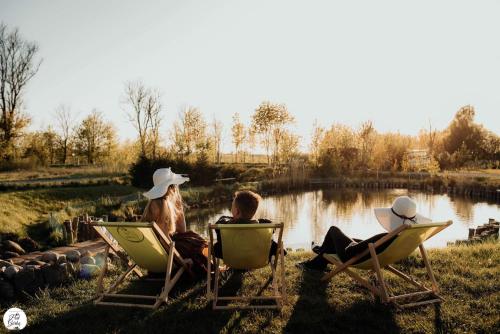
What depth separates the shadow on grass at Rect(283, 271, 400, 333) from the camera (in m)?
3.07

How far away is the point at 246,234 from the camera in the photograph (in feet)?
11.4

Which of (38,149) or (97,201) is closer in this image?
(97,201)

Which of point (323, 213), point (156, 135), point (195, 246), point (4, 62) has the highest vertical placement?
point (4, 62)

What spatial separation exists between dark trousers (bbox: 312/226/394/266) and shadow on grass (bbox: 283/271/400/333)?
14.8 inches

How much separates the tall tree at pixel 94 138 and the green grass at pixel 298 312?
30280 mm

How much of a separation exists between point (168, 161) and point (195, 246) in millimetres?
13773

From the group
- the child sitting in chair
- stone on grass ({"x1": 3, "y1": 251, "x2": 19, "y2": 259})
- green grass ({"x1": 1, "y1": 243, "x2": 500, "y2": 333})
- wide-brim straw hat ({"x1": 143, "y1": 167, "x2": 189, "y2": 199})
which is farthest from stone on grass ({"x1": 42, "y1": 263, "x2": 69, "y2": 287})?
stone on grass ({"x1": 3, "y1": 251, "x2": 19, "y2": 259})

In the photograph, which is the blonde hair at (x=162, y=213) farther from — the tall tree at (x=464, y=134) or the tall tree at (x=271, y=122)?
the tall tree at (x=464, y=134)

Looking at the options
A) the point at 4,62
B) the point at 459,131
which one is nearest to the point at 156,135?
the point at 4,62

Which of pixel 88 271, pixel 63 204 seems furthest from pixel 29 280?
pixel 63 204

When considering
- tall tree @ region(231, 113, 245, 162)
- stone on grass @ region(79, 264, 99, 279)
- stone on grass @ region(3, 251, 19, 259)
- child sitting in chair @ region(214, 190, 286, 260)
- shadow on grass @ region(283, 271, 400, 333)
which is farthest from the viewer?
tall tree @ region(231, 113, 245, 162)

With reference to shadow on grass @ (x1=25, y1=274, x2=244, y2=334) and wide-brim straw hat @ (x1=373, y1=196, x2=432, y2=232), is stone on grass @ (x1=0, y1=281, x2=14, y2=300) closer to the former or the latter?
shadow on grass @ (x1=25, y1=274, x2=244, y2=334)

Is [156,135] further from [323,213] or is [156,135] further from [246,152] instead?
[323,213]

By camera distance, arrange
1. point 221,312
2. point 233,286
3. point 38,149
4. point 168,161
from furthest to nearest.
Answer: point 38,149 < point 168,161 < point 233,286 < point 221,312
